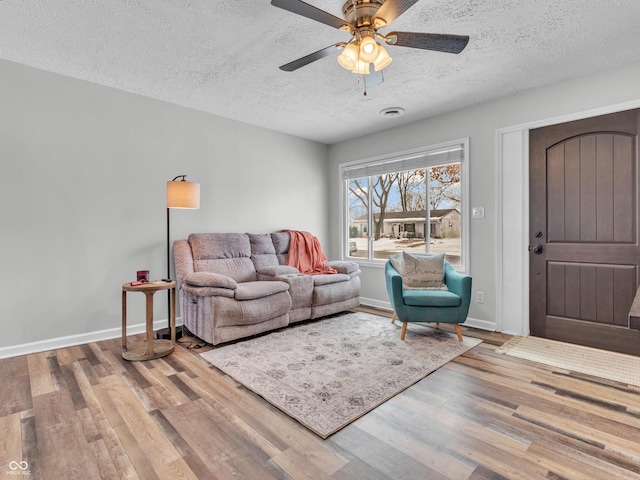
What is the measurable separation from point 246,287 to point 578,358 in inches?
117

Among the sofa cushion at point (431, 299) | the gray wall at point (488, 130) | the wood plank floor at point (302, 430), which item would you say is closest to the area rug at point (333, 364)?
the wood plank floor at point (302, 430)

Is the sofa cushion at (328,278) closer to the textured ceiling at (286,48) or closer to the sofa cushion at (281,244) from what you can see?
the sofa cushion at (281,244)

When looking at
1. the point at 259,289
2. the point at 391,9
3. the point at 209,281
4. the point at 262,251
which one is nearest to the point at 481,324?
the point at 259,289

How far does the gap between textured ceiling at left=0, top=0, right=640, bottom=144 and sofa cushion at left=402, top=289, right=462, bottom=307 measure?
80.4 inches

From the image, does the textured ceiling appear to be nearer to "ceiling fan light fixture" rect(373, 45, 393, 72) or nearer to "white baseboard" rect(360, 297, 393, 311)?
"ceiling fan light fixture" rect(373, 45, 393, 72)

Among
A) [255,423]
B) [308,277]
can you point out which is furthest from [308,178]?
[255,423]

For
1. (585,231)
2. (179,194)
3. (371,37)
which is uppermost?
(371,37)

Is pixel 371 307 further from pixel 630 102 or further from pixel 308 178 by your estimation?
pixel 630 102

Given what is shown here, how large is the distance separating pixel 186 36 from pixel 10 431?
8.75 feet

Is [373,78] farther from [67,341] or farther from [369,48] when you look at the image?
[67,341]

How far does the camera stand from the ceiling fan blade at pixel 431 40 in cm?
184

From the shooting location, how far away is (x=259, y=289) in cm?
325

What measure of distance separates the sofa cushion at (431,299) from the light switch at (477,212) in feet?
3.33

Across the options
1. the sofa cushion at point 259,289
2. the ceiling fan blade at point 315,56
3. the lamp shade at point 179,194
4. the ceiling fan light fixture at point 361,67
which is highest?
the ceiling fan blade at point 315,56
